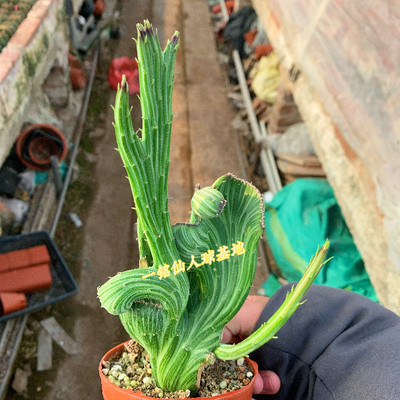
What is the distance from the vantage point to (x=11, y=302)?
276 cm

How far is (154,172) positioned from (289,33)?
10.0ft

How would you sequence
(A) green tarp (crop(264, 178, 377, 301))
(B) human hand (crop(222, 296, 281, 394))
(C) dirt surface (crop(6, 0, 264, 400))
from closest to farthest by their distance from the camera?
1. (B) human hand (crop(222, 296, 281, 394))
2. (A) green tarp (crop(264, 178, 377, 301))
3. (C) dirt surface (crop(6, 0, 264, 400))

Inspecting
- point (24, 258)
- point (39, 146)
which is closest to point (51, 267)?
point (24, 258)

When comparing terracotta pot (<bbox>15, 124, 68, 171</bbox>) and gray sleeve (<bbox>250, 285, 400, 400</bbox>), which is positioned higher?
gray sleeve (<bbox>250, 285, 400, 400</bbox>)

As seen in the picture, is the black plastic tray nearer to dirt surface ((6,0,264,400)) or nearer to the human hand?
dirt surface ((6,0,264,400))

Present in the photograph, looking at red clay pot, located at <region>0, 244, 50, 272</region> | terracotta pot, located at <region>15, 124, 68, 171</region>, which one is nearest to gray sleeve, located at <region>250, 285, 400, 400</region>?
red clay pot, located at <region>0, 244, 50, 272</region>

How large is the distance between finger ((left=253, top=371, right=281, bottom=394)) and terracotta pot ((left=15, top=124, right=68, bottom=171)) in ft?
9.44

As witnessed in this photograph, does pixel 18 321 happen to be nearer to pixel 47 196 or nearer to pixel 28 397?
pixel 28 397

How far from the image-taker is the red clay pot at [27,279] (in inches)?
114

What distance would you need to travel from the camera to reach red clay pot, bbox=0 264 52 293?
9.46ft

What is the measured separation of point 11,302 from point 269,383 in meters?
2.10

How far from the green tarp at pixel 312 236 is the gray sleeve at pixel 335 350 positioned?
164 centimetres

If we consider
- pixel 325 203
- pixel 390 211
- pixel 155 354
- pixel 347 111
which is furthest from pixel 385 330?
pixel 325 203

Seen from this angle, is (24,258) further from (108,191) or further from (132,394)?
(132,394)
